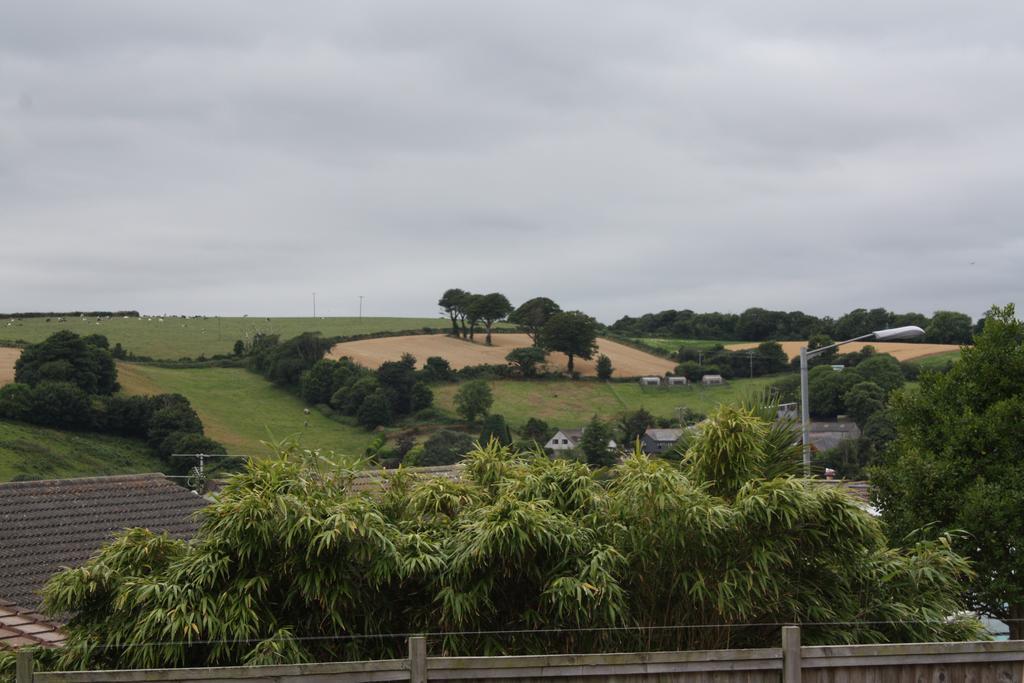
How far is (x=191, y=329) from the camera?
314ft

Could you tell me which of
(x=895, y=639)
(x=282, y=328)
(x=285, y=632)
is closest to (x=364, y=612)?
(x=285, y=632)

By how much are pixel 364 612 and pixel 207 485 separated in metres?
26.1

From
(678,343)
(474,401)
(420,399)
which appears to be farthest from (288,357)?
(678,343)

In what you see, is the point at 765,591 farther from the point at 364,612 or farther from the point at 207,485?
the point at 207,485

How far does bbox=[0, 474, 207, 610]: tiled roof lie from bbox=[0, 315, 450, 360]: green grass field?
69.0 metres

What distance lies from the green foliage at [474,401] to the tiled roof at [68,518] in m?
52.5

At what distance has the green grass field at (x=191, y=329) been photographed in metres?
84.3

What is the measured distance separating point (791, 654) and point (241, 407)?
66225 millimetres

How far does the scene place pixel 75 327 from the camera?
88.1 metres

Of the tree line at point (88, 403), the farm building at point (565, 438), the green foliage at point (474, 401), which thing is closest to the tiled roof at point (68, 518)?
the tree line at point (88, 403)

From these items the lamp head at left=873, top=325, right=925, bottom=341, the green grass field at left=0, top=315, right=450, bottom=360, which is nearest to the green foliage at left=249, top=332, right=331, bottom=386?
the green grass field at left=0, top=315, right=450, bottom=360

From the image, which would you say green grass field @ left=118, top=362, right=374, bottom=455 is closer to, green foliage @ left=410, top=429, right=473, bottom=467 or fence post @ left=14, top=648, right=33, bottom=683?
green foliage @ left=410, top=429, right=473, bottom=467

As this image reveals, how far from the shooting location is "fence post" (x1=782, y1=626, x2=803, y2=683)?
6609 mm

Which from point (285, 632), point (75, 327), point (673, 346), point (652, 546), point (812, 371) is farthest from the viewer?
point (673, 346)
